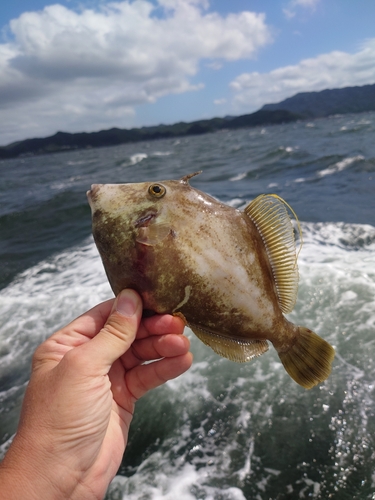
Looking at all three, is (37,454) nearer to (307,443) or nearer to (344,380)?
(307,443)

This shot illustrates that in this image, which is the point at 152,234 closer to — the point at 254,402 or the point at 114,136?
the point at 254,402

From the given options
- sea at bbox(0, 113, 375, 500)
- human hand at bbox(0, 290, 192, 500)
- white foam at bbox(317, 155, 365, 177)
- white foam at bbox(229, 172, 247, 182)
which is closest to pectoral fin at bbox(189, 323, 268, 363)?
human hand at bbox(0, 290, 192, 500)

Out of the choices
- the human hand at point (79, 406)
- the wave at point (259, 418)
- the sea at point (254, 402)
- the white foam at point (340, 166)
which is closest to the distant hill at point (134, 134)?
the white foam at point (340, 166)

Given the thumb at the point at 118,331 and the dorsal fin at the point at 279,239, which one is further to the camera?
the dorsal fin at the point at 279,239

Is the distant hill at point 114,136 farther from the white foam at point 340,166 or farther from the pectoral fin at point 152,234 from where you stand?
the pectoral fin at point 152,234

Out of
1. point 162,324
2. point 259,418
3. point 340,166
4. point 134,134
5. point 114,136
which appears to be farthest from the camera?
point 134,134

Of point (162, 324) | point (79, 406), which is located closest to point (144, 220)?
point (162, 324)
